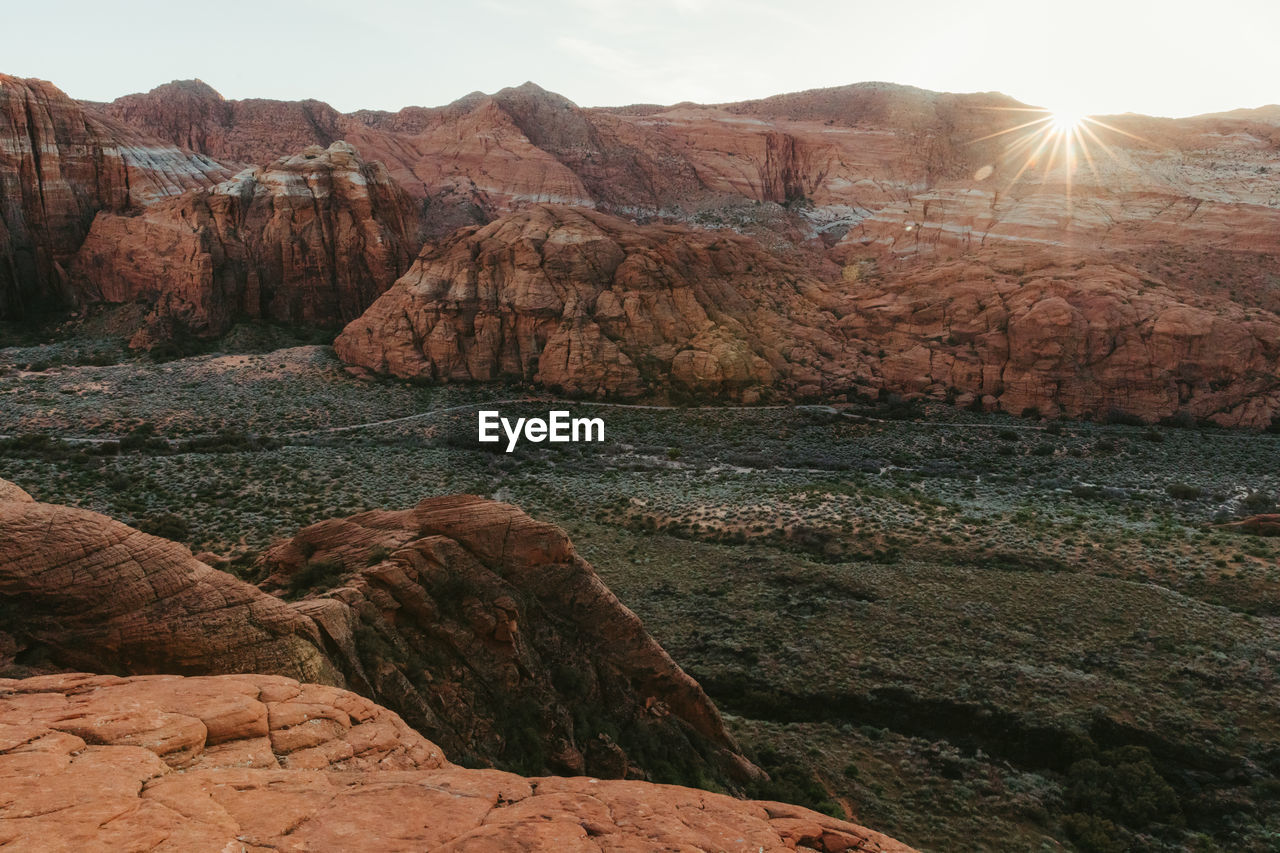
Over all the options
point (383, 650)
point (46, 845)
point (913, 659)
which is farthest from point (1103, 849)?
point (46, 845)

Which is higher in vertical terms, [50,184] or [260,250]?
[50,184]

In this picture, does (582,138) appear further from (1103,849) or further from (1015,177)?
(1103,849)

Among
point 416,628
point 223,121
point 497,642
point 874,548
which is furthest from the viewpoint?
Result: point 223,121

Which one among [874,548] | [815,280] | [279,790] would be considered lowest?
[874,548]

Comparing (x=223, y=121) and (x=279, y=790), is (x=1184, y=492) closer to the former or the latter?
(x=279, y=790)

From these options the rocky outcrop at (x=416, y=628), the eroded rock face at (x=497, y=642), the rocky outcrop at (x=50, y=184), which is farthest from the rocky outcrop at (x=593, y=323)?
the rocky outcrop at (x=416, y=628)

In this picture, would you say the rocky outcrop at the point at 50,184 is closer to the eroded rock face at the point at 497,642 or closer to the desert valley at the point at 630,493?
the desert valley at the point at 630,493

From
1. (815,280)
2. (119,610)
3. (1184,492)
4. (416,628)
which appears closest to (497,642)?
(416,628)
